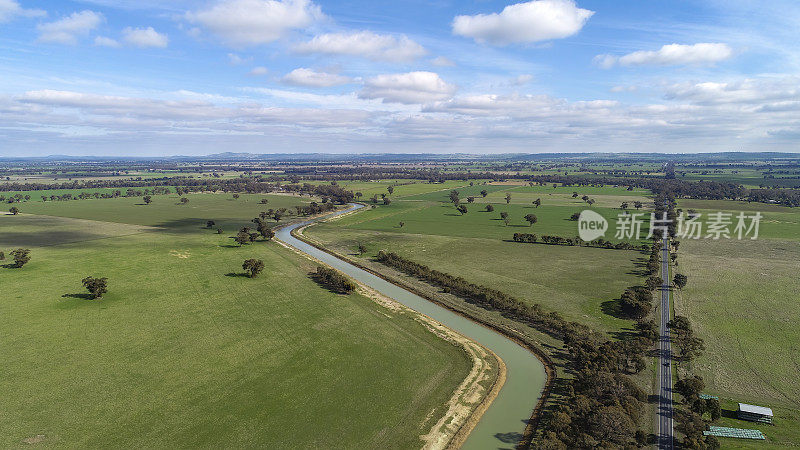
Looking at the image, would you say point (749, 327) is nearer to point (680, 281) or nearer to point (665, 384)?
point (680, 281)

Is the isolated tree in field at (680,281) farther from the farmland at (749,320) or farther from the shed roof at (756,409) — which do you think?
the shed roof at (756,409)

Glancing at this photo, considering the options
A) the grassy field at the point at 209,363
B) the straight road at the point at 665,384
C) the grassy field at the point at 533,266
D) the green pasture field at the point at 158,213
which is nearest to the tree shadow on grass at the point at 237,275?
the grassy field at the point at 209,363

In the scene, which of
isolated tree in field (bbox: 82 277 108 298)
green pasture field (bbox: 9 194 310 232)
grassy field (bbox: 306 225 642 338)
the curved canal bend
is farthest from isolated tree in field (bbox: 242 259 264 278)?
green pasture field (bbox: 9 194 310 232)

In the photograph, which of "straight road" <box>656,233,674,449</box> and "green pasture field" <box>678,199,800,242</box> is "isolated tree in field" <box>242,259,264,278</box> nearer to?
"straight road" <box>656,233,674,449</box>

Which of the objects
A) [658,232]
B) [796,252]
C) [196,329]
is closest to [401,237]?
[196,329]

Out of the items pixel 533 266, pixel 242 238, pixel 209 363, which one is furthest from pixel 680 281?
pixel 242 238

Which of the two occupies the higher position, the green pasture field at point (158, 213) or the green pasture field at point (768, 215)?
the green pasture field at point (768, 215)

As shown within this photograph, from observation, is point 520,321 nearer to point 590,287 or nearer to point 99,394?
point 590,287
